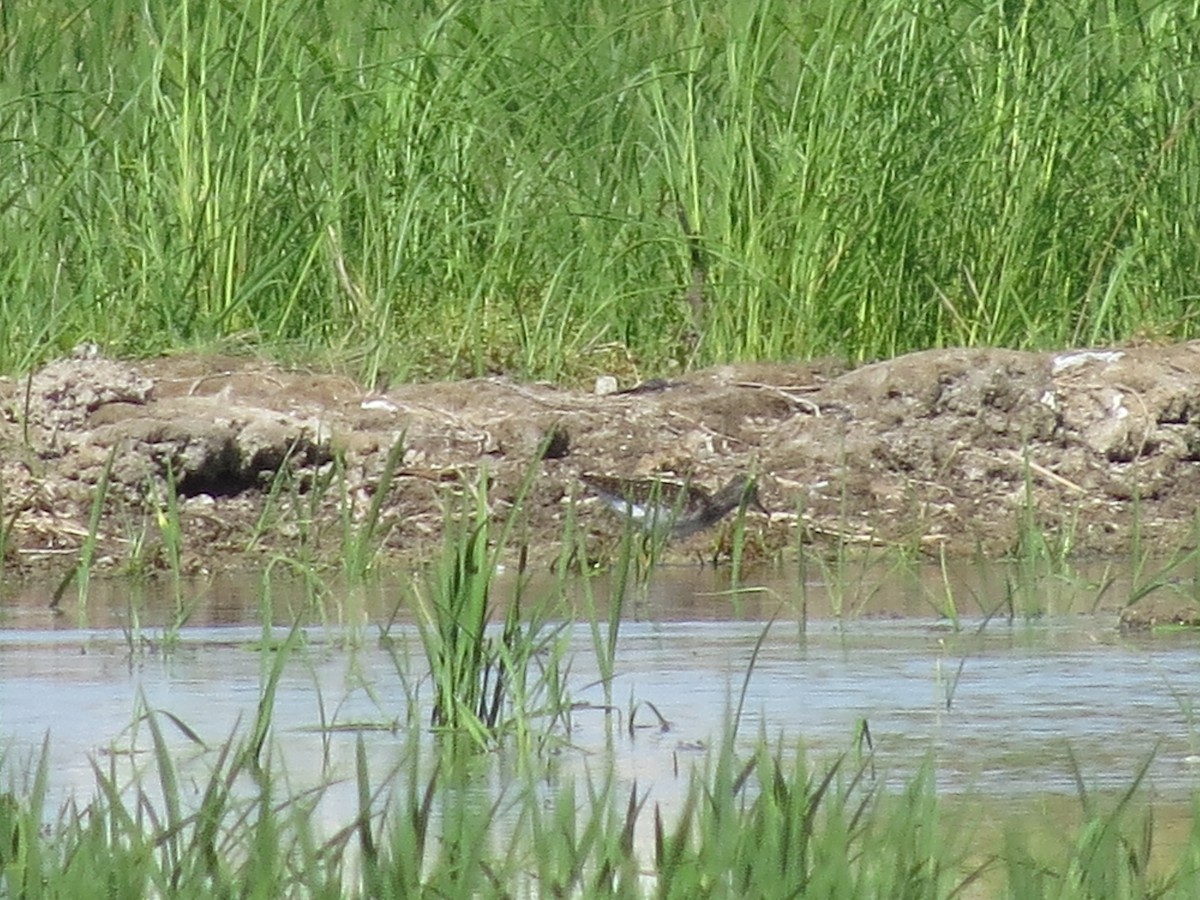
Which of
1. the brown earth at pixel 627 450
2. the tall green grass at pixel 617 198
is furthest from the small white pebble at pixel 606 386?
the tall green grass at pixel 617 198

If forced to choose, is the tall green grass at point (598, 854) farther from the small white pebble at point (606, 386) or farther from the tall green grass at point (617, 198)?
the tall green grass at point (617, 198)

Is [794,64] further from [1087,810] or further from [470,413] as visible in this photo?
[1087,810]

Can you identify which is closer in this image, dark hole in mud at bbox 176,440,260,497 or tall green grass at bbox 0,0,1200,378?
dark hole in mud at bbox 176,440,260,497

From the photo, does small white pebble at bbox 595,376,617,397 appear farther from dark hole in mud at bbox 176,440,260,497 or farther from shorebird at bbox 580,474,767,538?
dark hole in mud at bbox 176,440,260,497

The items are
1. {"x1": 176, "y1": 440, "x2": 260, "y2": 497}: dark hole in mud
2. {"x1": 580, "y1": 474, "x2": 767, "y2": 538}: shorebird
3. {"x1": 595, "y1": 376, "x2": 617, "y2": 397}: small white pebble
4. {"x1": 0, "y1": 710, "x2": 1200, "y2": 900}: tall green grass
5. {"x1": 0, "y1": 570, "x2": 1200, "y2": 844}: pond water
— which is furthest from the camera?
{"x1": 595, "y1": 376, "x2": 617, "y2": 397}: small white pebble

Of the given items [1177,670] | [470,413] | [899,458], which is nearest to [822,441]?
[899,458]

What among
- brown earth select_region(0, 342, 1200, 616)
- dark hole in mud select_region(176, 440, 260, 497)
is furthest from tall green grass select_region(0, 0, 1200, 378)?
dark hole in mud select_region(176, 440, 260, 497)

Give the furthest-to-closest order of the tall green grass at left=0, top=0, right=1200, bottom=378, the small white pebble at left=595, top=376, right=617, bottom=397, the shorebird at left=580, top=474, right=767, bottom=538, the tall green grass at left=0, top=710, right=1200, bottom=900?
the tall green grass at left=0, top=0, right=1200, bottom=378 → the small white pebble at left=595, top=376, right=617, bottom=397 → the shorebird at left=580, top=474, right=767, bottom=538 → the tall green grass at left=0, top=710, right=1200, bottom=900

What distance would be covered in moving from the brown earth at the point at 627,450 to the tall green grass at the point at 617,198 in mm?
489

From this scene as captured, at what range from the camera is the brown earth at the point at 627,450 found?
6.34 metres

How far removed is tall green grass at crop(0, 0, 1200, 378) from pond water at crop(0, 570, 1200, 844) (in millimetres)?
2010

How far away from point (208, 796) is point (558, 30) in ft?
20.1

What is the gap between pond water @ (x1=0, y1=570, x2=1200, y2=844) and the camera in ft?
12.6

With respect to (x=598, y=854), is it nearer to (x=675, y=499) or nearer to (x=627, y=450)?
(x=675, y=499)
